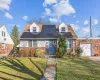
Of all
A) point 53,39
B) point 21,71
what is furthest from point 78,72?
point 53,39

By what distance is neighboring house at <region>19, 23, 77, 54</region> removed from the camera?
26047mm

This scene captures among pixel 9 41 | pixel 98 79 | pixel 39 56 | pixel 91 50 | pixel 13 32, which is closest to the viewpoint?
pixel 98 79

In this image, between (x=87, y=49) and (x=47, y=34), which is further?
(x=87, y=49)

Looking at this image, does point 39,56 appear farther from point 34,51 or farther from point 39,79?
point 39,79

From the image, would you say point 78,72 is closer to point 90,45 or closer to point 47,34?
point 47,34

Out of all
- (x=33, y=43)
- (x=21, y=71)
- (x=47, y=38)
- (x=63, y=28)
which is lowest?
(x=21, y=71)

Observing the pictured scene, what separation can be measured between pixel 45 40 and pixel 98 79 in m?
16.9

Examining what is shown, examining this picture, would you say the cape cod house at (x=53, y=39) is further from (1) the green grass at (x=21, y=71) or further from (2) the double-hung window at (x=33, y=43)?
(1) the green grass at (x=21, y=71)

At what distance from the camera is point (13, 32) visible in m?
69.9

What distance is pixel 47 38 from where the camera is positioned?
85.2 feet

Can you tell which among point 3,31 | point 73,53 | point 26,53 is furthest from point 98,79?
point 3,31

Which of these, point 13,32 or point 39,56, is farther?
point 13,32

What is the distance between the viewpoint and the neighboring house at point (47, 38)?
85.5 ft

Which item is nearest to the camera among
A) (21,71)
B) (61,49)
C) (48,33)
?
(21,71)
